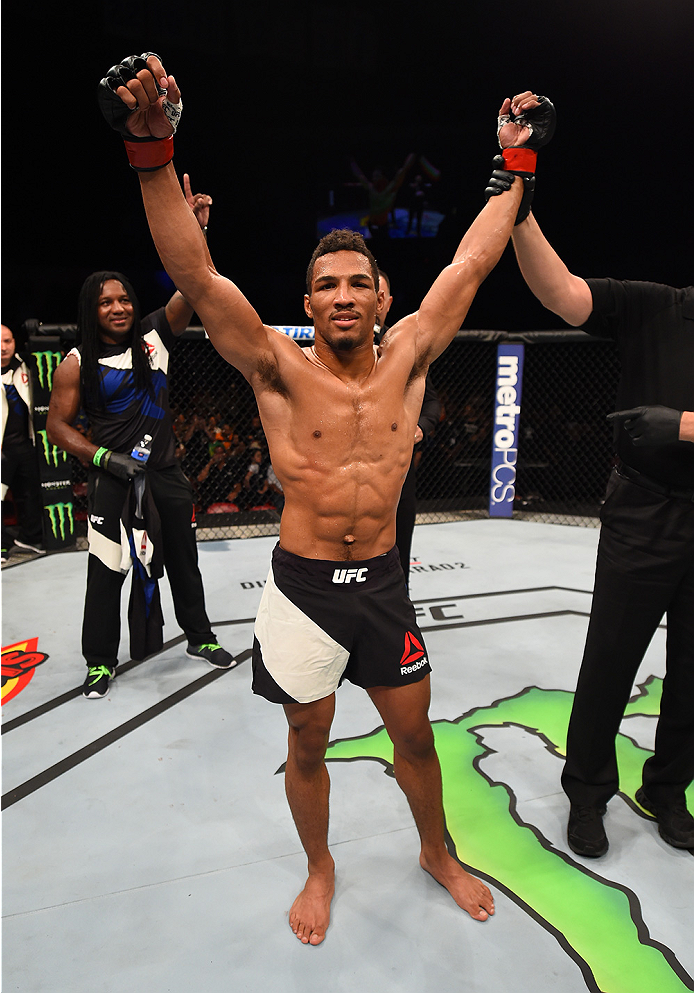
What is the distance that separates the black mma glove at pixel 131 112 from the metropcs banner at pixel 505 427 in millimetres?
4469

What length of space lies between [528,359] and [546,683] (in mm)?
6473

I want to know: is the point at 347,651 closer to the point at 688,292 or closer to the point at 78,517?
the point at 688,292

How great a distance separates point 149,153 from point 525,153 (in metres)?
0.87

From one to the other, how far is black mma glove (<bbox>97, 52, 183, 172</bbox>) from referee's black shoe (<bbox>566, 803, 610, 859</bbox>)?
1.76 m

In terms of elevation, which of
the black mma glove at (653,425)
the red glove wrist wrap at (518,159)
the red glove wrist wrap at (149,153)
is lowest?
the black mma glove at (653,425)

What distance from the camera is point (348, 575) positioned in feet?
4.48

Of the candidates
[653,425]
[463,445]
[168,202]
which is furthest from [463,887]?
[463,445]

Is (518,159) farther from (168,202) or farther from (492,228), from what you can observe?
(168,202)

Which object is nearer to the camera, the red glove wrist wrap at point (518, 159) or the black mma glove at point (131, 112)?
the black mma glove at point (131, 112)

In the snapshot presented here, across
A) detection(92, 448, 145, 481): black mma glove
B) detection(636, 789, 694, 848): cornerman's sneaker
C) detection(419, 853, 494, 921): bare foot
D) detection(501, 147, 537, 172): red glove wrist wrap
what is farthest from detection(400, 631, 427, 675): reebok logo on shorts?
detection(92, 448, 145, 481): black mma glove

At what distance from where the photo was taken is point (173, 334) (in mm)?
2705

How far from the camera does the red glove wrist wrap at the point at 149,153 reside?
109 centimetres

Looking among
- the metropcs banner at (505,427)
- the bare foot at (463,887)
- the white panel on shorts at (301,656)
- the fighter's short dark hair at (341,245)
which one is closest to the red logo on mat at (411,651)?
the white panel on shorts at (301,656)

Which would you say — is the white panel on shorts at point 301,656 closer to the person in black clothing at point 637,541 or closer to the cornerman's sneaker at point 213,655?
the person in black clothing at point 637,541
